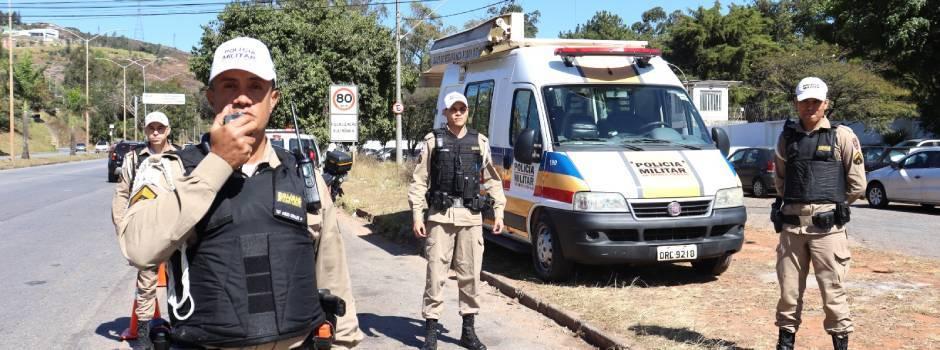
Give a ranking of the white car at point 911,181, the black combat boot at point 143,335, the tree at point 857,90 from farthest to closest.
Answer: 1. the tree at point 857,90
2. the white car at point 911,181
3. the black combat boot at point 143,335

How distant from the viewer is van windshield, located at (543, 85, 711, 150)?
811 cm

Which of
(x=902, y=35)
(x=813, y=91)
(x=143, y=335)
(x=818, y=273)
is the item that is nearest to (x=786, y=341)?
(x=818, y=273)

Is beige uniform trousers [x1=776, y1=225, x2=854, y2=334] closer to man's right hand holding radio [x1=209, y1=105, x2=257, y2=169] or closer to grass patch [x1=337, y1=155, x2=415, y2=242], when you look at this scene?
man's right hand holding radio [x1=209, y1=105, x2=257, y2=169]

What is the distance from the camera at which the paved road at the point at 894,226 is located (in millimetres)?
11031

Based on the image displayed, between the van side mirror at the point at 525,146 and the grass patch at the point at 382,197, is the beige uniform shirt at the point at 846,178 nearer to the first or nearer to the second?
the van side mirror at the point at 525,146

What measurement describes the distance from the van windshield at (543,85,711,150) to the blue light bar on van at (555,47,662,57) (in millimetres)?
372

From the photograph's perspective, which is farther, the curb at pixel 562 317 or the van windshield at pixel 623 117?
the van windshield at pixel 623 117

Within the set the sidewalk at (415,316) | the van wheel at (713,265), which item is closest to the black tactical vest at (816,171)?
the sidewalk at (415,316)

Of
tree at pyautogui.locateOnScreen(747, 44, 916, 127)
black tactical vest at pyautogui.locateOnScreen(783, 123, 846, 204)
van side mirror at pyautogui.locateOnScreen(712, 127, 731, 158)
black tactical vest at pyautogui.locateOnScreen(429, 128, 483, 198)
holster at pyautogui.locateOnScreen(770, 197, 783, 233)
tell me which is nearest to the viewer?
black tactical vest at pyautogui.locateOnScreen(783, 123, 846, 204)

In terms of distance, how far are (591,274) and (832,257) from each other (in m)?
3.61

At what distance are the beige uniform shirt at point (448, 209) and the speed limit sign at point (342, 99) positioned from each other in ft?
35.2

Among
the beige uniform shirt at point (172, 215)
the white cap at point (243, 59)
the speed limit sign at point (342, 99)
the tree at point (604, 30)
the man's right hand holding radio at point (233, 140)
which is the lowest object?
the beige uniform shirt at point (172, 215)

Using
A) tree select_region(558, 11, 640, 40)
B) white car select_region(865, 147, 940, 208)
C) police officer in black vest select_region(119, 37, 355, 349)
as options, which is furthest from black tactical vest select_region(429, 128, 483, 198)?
tree select_region(558, 11, 640, 40)

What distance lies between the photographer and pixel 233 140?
201cm
